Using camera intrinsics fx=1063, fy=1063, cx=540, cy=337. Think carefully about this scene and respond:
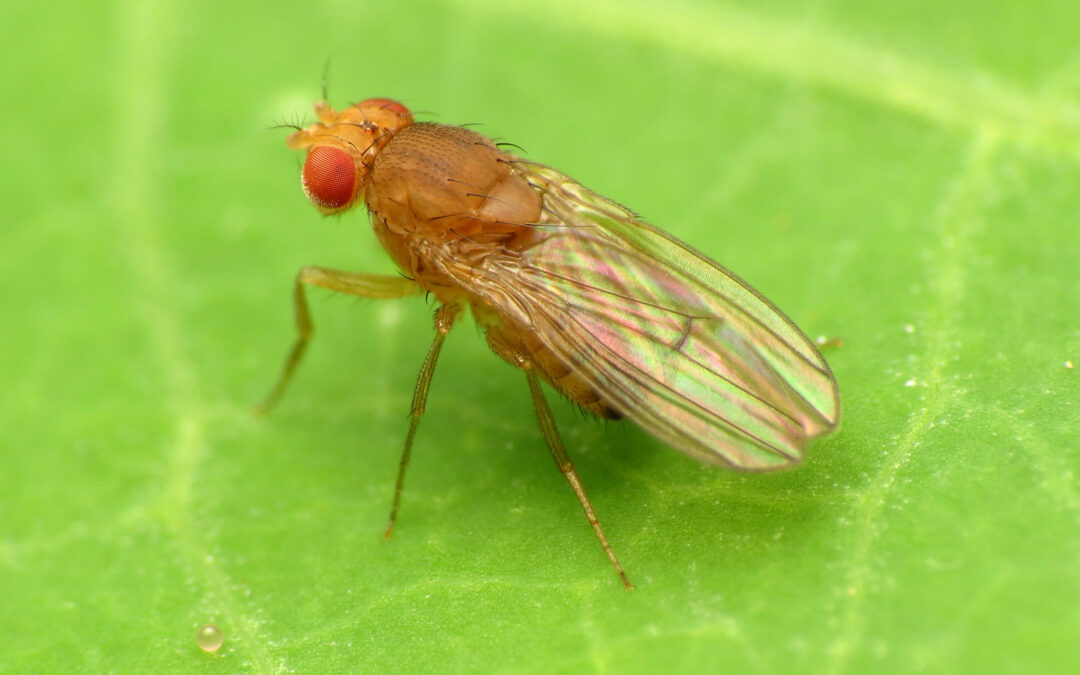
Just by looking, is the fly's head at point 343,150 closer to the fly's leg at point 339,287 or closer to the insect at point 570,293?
the insect at point 570,293

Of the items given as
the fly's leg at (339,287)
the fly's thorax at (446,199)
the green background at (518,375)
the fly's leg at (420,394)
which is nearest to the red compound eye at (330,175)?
the fly's thorax at (446,199)

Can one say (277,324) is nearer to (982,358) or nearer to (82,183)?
(82,183)

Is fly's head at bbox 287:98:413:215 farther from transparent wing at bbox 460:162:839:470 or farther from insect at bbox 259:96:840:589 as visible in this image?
transparent wing at bbox 460:162:839:470

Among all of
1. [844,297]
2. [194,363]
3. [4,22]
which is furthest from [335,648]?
[4,22]

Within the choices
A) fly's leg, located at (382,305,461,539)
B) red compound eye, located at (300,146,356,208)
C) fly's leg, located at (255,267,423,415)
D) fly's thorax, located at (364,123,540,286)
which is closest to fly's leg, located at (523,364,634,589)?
fly's leg, located at (382,305,461,539)

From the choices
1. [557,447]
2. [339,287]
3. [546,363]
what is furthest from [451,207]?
[557,447]

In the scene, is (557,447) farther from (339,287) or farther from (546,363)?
(339,287)
